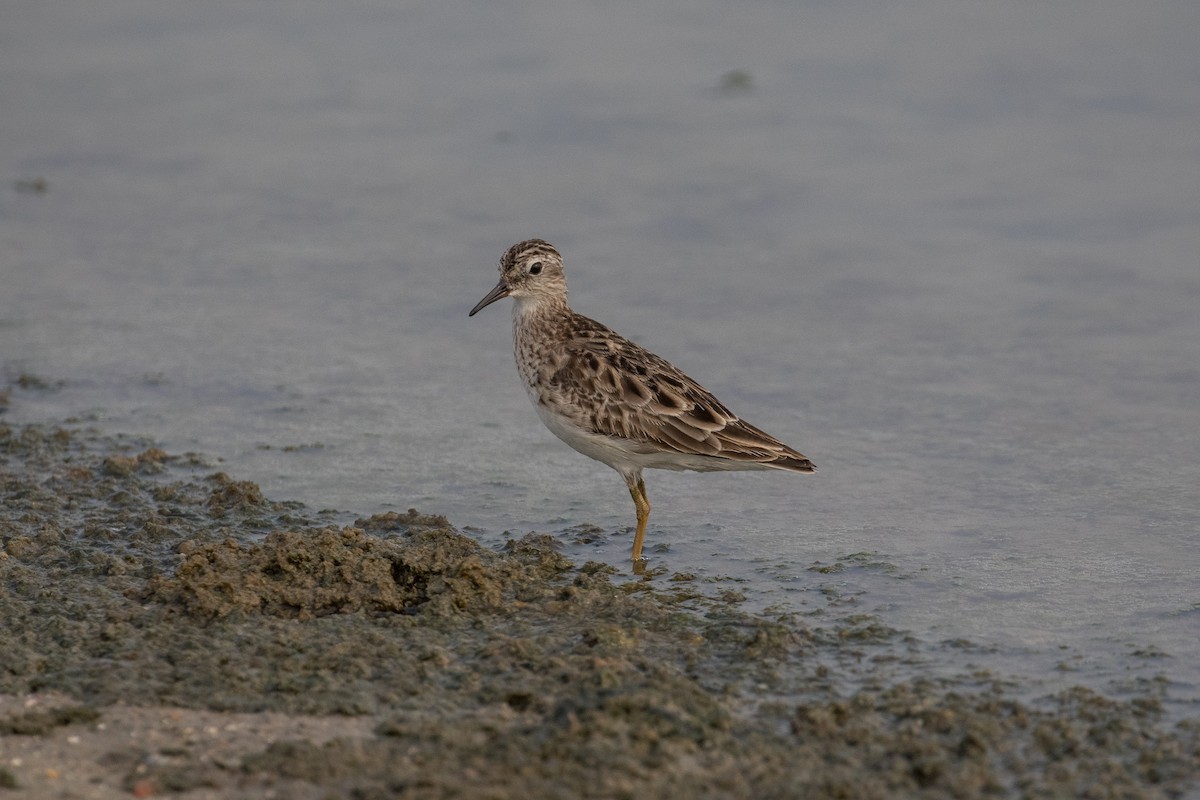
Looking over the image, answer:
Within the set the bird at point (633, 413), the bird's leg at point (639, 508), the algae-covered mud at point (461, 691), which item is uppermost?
the bird at point (633, 413)

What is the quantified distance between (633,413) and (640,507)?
0.51 metres

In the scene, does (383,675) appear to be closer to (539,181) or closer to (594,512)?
(594,512)

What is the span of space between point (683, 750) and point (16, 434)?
5584 millimetres

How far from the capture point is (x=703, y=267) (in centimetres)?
1238

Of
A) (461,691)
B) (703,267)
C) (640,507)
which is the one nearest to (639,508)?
(640,507)

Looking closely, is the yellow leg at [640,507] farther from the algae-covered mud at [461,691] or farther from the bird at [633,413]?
the algae-covered mud at [461,691]

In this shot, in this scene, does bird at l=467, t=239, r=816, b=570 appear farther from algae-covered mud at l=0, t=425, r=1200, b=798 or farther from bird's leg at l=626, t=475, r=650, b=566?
algae-covered mud at l=0, t=425, r=1200, b=798

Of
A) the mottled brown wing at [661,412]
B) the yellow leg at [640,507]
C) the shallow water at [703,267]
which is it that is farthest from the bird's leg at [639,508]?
the mottled brown wing at [661,412]

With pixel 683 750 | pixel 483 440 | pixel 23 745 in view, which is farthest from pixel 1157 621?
pixel 23 745

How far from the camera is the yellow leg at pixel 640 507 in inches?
326

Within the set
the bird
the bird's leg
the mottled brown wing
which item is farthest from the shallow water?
the mottled brown wing

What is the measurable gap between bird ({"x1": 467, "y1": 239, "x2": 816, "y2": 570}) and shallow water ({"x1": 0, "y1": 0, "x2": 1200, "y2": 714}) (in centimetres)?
42

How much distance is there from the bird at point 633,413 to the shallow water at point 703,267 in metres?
0.42

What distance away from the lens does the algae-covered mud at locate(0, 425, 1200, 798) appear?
18.1 feet
